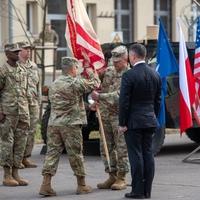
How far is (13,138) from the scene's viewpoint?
11.2 metres

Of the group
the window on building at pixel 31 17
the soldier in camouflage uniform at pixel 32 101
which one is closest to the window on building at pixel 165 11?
the window on building at pixel 31 17

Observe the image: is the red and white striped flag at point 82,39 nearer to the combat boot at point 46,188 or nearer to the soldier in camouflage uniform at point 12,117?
the soldier in camouflage uniform at point 12,117

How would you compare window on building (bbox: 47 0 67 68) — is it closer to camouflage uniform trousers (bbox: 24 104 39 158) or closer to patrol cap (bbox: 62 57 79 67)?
camouflage uniform trousers (bbox: 24 104 39 158)

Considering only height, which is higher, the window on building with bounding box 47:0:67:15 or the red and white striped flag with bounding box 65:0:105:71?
the window on building with bounding box 47:0:67:15

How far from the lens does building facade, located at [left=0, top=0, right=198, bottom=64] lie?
27.8 m

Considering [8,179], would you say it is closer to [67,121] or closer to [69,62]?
[67,121]

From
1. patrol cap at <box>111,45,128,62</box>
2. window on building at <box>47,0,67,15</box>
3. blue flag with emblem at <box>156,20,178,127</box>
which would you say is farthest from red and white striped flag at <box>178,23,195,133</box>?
window on building at <box>47,0,67,15</box>

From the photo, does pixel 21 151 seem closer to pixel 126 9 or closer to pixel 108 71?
pixel 108 71

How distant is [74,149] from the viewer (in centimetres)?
1029

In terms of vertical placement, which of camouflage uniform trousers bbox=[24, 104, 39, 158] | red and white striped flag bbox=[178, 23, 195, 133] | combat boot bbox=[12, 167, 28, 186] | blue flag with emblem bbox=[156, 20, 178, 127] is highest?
blue flag with emblem bbox=[156, 20, 178, 127]

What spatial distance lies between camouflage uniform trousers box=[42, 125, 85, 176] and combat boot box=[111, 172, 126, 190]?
526mm

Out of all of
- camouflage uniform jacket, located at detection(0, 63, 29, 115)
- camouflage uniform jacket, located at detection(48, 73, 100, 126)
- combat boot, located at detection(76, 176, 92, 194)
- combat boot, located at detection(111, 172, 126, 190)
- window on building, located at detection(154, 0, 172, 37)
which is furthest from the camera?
window on building, located at detection(154, 0, 172, 37)

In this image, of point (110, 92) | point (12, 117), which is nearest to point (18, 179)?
point (12, 117)

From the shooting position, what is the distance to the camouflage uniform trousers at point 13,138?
36.5ft
